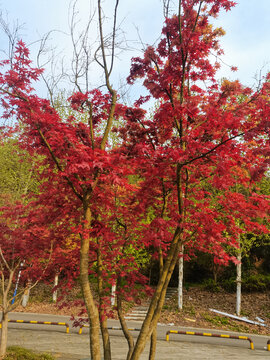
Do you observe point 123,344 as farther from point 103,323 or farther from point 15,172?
point 15,172

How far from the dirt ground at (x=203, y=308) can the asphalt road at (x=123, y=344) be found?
5.05 feet

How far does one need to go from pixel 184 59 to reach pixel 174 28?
61cm

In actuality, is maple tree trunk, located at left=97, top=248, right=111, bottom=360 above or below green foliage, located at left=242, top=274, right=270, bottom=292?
above

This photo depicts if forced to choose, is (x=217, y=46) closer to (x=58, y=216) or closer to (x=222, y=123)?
(x=222, y=123)

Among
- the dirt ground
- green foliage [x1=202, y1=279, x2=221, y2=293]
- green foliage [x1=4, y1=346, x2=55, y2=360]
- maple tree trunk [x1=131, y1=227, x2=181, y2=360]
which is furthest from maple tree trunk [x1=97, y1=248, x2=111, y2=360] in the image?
green foliage [x1=202, y1=279, x2=221, y2=293]

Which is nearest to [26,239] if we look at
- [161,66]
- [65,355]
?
[65,355]

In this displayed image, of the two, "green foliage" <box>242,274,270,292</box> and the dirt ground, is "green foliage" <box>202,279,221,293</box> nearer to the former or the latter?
the dirt ground

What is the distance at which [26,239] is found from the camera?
7082mm

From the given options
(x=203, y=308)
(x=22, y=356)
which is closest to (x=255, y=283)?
(x=203, y=308)

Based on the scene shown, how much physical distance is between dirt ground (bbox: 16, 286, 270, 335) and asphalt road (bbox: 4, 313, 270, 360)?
5.05ft

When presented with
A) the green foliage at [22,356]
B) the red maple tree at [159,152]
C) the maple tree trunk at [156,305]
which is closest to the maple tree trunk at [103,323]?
the red maple tree at [159,152]

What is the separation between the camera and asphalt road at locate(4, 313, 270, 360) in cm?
844

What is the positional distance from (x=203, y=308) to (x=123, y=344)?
6834 mm

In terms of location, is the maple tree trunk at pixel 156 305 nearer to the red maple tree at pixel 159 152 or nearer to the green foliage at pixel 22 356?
the red maple tree at pixel 159 152
